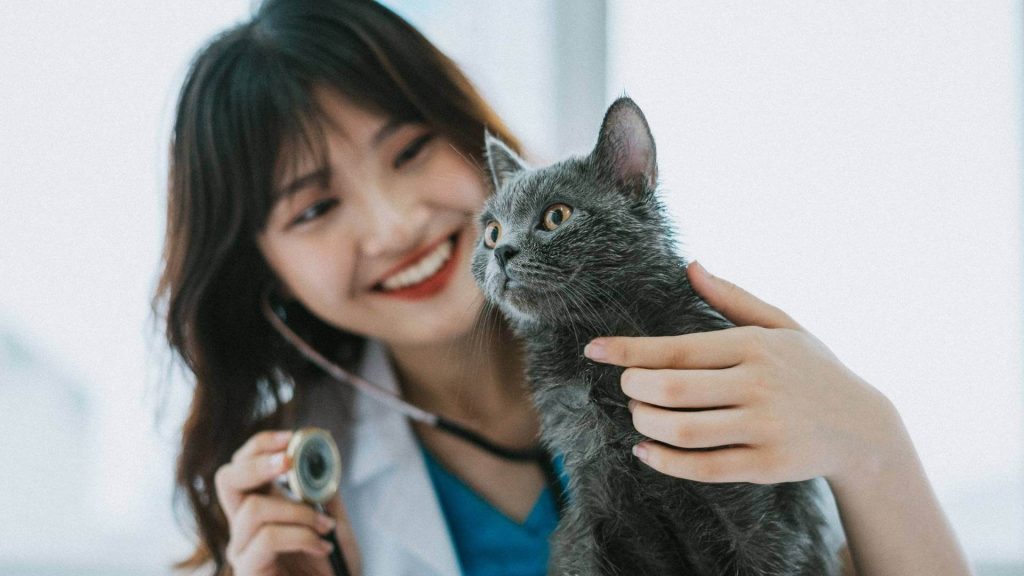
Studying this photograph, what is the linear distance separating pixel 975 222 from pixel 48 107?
1.32 m

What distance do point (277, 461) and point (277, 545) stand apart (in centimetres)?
11

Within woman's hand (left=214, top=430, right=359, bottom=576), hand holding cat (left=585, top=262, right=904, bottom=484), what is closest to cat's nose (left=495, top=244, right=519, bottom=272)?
hand holding cat (left=585, top=262, right=904, bottom=484)

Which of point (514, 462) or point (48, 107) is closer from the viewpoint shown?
point (514, 462)

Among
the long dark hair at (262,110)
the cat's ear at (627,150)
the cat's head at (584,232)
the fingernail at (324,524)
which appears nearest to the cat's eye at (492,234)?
the cat's head at (584,232)

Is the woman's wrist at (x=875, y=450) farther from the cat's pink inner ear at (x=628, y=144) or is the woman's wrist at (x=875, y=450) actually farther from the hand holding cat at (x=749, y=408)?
the cat's pink inner ear at (x=628, y=144)

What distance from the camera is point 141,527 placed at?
4.23 feet

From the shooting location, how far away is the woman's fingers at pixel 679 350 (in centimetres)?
56

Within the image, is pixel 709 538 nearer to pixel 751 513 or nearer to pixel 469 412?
pixel 751 513

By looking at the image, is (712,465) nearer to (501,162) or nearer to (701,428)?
(701,428)

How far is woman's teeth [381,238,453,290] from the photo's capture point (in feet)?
2.79

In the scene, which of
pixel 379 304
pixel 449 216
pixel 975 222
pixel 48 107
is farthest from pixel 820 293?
pixel 48 107

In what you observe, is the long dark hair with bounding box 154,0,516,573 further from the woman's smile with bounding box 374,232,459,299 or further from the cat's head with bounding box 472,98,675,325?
the cat's head with bounding box 472,98,675,325

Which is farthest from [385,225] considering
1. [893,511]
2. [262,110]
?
[893,511]

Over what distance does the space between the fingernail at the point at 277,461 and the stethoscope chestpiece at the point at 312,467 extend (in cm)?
1
